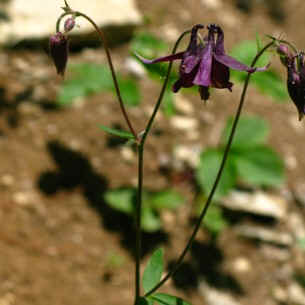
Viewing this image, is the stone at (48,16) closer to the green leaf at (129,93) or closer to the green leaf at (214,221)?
the green leaf at (129,93)

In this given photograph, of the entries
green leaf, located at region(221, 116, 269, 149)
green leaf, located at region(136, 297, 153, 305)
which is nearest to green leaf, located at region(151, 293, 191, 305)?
green leaf, located at region(136, 297, 153, 305)

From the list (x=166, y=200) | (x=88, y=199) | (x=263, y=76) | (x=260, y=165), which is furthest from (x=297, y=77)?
(x=88, y=199)

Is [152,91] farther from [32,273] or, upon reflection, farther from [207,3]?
[32,273]

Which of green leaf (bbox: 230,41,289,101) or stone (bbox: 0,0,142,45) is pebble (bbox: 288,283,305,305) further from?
stone (bbox: 0,0,142,45)

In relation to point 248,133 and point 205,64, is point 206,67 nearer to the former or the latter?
point 205,64

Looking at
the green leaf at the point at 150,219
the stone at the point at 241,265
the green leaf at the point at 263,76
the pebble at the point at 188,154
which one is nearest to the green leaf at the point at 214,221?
the stone at the point at 241,265

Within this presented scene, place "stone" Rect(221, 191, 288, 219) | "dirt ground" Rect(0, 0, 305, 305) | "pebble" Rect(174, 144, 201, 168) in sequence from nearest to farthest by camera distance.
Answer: "dirt ground" Rect(0, 0, 305, 305), "stone" Rect(221, 191, 288, 219), "pebble" Rect(174, 144, 201, 168)

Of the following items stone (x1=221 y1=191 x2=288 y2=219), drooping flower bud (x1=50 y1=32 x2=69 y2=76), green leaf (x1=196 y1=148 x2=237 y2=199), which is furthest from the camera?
stone (x1=221 y1=191 x2=288 y2=219)
